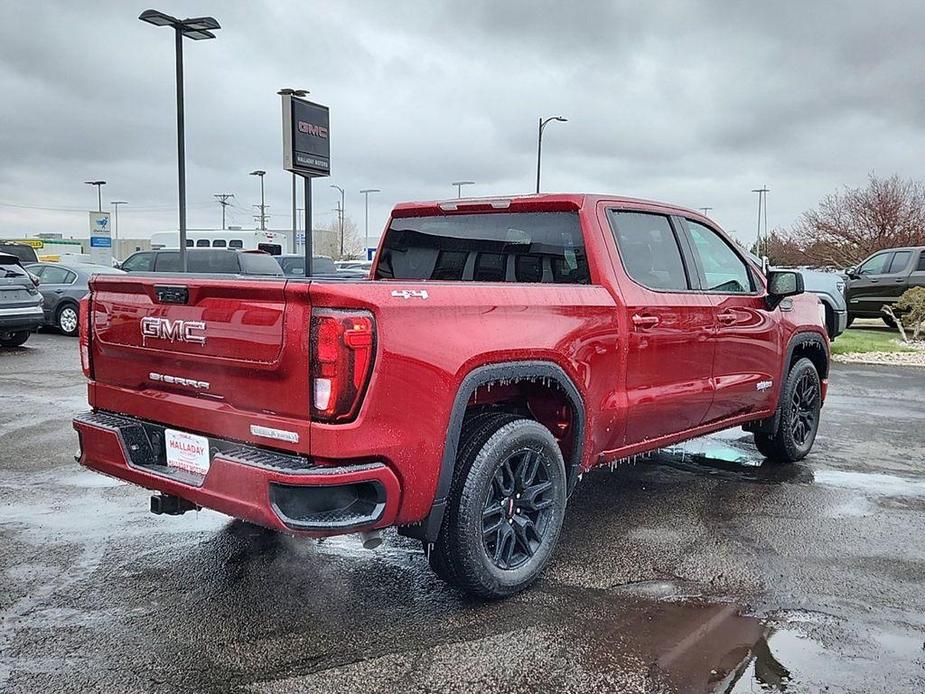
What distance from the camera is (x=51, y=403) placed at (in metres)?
8.45

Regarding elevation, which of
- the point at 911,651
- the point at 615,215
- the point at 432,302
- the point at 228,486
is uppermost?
the point at 615,215

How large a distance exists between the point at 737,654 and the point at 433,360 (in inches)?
66.0

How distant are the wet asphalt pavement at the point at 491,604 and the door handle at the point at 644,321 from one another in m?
1.20

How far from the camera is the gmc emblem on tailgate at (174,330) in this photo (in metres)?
3.33

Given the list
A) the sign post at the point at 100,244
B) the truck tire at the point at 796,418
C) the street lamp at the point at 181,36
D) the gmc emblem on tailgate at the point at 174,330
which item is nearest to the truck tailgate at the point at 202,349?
the gmc emblem on tailgate at the point at 174,330

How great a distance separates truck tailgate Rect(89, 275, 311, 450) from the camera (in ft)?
10.0

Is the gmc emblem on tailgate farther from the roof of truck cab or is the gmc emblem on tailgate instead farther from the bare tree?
the bare tree

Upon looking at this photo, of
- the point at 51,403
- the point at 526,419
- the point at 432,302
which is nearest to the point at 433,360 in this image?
the point at 432,302

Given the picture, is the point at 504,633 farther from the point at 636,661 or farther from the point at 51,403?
the point at 51,403

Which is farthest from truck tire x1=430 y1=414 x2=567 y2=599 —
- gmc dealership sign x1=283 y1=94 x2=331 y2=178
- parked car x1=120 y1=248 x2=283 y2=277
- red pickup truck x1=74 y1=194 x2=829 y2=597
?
parked car x1=120 y1=248 x2=283 y2=277

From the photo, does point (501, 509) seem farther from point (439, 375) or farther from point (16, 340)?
point (16, 340)

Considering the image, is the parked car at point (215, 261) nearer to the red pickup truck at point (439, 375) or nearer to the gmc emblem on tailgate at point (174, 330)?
the red pickup truck at point (439, 375)

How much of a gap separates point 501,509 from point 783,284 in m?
2.94

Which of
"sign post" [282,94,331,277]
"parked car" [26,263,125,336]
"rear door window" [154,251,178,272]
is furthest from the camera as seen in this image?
"rear door window" [154,251,178,272]
